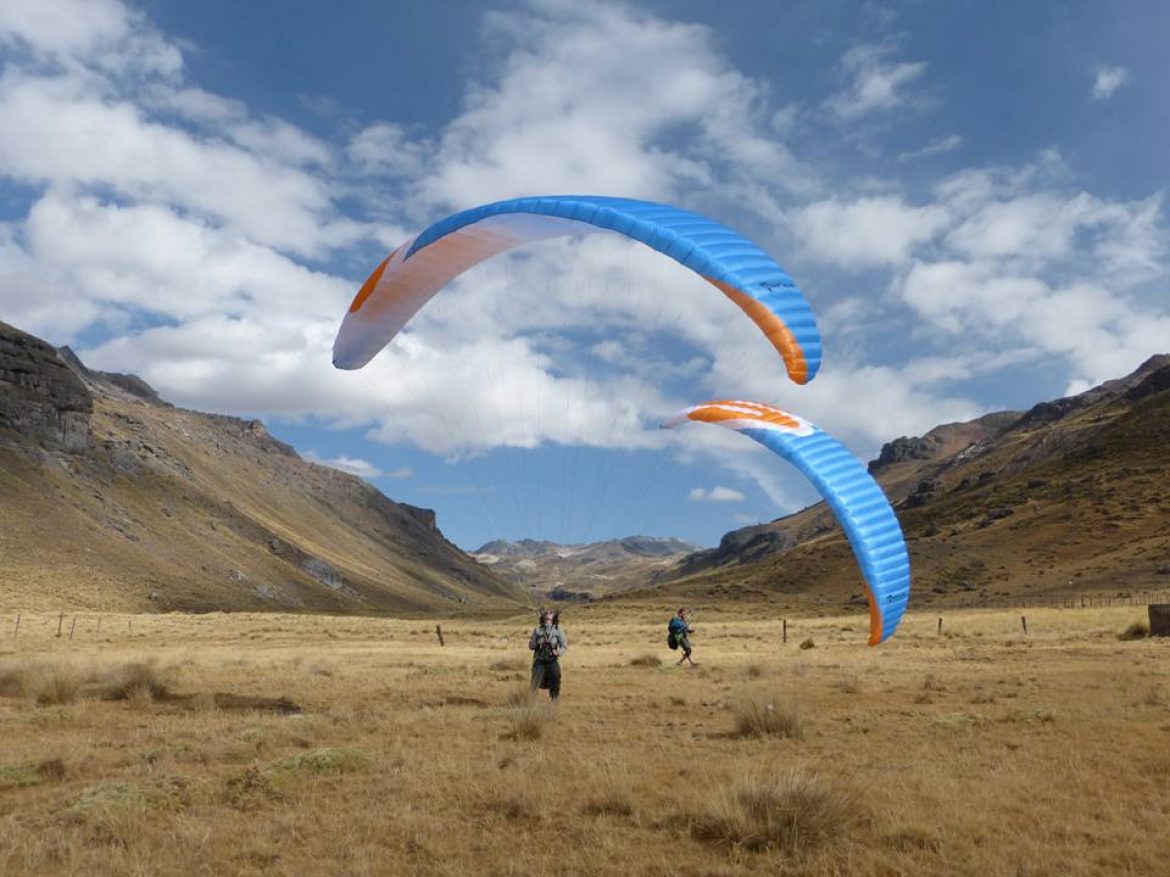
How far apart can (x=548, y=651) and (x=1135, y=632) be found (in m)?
23.3

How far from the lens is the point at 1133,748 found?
1009 cm

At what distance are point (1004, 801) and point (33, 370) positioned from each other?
129398 mm

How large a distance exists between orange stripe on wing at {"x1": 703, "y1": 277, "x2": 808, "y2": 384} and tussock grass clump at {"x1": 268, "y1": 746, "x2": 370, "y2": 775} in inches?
308

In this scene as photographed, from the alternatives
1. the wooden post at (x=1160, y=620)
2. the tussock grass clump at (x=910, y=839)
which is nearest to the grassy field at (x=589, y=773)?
the tussock grass clump at (x=910, y=839)

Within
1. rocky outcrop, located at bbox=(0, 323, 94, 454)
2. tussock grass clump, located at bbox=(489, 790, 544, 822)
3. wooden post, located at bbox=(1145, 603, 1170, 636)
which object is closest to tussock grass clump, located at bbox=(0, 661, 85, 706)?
tussock grass clump, located at bbox=(489, 790, 544, 822)

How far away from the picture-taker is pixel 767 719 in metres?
11.6

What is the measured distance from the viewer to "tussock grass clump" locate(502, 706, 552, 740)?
37.4 ft

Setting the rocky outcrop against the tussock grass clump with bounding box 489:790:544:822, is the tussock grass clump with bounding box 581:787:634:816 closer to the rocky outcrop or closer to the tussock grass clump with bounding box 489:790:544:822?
the tussock grass clump with bounding box 489:790:544:822

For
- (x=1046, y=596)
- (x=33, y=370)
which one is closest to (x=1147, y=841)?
(x=1046, y=596)

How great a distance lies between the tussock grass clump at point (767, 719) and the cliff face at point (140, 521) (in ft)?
218

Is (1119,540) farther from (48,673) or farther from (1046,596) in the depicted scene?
(48,673)

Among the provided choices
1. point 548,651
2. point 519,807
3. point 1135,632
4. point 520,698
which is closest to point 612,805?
point 519,807

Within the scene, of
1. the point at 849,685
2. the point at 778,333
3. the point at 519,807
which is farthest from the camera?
the point at 849,685

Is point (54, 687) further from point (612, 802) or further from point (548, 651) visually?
point (612, 802)
